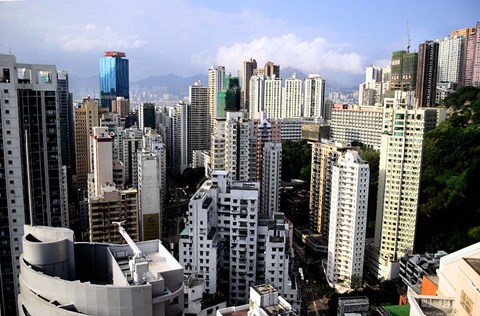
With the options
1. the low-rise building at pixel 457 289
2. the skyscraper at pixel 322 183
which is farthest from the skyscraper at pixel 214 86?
the low-rise building at pixel 457 289

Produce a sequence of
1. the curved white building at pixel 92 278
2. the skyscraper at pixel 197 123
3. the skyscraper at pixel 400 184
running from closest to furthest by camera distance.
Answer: the curved white building at pixel 92 278 → the skyscraper at pixel 400 184 → the skyscraper at pixel 197 123

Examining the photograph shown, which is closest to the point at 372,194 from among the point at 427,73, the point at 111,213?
the point at 111,213

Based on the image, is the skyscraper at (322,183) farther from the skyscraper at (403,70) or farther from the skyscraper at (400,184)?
the skyscraper at (403,70)

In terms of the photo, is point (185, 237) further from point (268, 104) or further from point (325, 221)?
point (268, 104)

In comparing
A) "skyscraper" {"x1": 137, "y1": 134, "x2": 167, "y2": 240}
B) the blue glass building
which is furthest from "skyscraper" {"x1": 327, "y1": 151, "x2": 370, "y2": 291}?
the blue glass building

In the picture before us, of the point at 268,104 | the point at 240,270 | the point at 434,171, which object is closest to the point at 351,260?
the point at 240,270

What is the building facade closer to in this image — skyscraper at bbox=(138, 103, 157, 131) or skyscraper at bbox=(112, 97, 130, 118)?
skyscraper at bbox=(138, 103, 157, 131)
